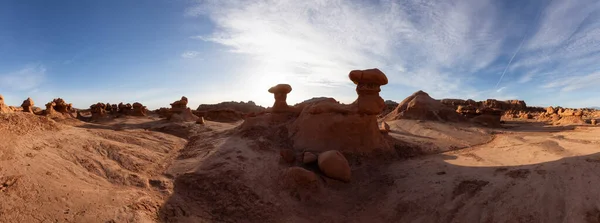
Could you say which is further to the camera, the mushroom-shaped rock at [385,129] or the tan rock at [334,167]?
the mushroom-shaped rock at [385,129]

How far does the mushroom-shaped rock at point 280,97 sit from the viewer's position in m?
13.3

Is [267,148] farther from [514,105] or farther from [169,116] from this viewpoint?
[514,105]

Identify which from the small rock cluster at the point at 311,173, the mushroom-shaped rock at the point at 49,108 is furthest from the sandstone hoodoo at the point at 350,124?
the mushroom-shaped rock at the point at 49,108

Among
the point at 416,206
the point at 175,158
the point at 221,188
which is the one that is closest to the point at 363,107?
the point at 416,206

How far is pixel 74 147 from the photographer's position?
7.05m

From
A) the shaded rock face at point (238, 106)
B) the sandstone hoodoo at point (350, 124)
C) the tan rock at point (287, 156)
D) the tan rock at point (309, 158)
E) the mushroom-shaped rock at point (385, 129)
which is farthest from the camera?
the shaded rock face at point (238, 106)

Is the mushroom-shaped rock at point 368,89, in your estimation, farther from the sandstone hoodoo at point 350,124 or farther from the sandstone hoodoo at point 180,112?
the sandstone hoodoo at point 180,112

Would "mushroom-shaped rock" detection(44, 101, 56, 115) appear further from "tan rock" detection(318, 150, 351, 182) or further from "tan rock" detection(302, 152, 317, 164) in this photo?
"tan rock" detection(318, 150, 351, 182)

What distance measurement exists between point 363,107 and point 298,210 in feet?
15.9

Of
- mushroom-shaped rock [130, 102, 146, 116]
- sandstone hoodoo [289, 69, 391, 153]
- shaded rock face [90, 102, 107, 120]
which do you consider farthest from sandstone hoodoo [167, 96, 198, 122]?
sandstone hoodoo [289, 69, 391, 153]

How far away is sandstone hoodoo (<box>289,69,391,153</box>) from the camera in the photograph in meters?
9.95

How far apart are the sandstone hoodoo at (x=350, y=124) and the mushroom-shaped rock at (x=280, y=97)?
271cm

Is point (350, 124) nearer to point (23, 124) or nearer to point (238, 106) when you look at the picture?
point (23, 124)

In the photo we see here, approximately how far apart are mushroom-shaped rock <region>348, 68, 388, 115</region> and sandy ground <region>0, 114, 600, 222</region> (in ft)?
5.98
